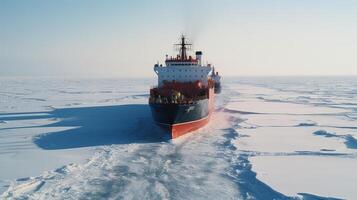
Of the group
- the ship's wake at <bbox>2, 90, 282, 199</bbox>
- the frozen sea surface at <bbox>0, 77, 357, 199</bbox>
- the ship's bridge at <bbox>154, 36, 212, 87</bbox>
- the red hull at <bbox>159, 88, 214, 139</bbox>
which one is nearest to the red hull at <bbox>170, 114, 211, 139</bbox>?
the red hull at <bbox>159, 88, 214, 139</bbox>

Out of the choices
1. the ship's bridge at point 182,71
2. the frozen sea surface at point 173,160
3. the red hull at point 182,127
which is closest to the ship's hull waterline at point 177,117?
the red hull at point 182,127

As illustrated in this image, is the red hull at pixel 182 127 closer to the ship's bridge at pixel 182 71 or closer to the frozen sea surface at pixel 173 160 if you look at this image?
the frozen sea surface at pixel 173 160

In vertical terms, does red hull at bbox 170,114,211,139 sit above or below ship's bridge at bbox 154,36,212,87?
below

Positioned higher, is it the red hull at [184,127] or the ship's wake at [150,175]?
the red hull at [184,127]

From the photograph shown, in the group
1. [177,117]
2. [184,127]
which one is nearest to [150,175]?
[177,117]

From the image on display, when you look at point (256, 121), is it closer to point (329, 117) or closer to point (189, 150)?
point (329, 117)

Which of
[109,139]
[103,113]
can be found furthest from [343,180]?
[103,113]

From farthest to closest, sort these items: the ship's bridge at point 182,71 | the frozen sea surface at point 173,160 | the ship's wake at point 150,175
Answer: the ship's bridge at point 182,71 < the frozen sea surface at point 173,160 < the ship's wake at point 150,175

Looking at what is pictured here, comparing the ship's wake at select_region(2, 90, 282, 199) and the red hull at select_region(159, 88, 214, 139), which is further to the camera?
the red hull at select_region(159, 88, 214, 139)

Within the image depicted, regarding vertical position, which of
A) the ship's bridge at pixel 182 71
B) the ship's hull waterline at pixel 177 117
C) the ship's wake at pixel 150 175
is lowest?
the ship's wake at pixel 150 175

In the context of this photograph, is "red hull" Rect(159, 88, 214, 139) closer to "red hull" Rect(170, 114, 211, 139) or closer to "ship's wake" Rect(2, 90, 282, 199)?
"red hull" Rect(170, 114, 211, 139)

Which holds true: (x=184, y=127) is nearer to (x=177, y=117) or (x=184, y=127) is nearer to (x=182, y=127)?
(x=182, y=127)

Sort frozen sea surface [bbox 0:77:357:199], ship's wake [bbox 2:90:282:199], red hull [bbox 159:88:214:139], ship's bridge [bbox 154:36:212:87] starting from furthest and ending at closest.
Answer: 1. ship's bridge [bbox 154:36:212:87]
2. red hull [bbox 159:88:214:139]
3. frozen sea surface [bbox 0:77:357:199]
4. ship's wake [bbox 2:90:282:199]
